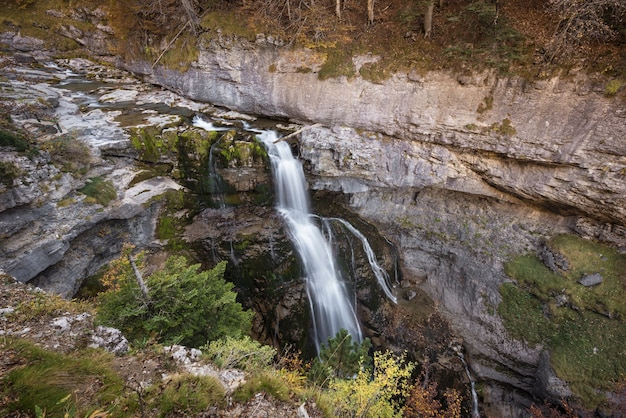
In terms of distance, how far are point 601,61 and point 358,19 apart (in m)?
9.59

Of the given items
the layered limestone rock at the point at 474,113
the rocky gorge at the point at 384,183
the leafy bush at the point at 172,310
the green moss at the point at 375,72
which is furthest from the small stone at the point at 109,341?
the green moss at the point at 375,72

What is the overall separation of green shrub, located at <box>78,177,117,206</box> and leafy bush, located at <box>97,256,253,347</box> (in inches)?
195

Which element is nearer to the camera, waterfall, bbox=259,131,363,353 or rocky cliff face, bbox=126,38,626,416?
rocky cliff face, bbox=126,38,626,416

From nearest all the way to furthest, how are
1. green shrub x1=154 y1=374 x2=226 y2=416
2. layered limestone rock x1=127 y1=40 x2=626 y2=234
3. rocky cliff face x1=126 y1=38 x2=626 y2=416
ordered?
green shrub x1=154 y1=374 x2=226 y2=416
layered limestone rock x1=127 y1=40 x2=626 y2=234
rocky cliff face x1=126 y1=38 x2=626 y2=416

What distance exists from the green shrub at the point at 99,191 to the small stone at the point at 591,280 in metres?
18.7

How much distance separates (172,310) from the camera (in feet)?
21.4

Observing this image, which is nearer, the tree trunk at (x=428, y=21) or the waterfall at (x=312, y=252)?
the tree trunk at (x=428, y=21)

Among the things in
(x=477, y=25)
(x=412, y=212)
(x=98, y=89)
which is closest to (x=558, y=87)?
(x=477, y=25)

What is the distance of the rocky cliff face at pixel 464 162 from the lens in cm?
1093

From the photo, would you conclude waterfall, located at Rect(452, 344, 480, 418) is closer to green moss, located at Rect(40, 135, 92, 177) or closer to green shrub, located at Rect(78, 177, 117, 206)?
green shrub, located at Rect(78, 177, 117, 206)

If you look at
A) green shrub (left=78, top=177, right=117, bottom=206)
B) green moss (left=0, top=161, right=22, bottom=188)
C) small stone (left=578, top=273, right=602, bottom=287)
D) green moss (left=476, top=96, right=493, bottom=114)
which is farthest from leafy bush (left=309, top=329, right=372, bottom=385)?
green moss (left=0, top=161, right=22, bottom=188)

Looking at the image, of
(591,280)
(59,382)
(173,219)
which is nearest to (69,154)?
(173,219)

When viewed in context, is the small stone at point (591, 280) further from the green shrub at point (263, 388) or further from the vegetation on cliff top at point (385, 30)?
the green shrub at point (263, 388)

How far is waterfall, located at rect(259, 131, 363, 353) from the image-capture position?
43.0ft
